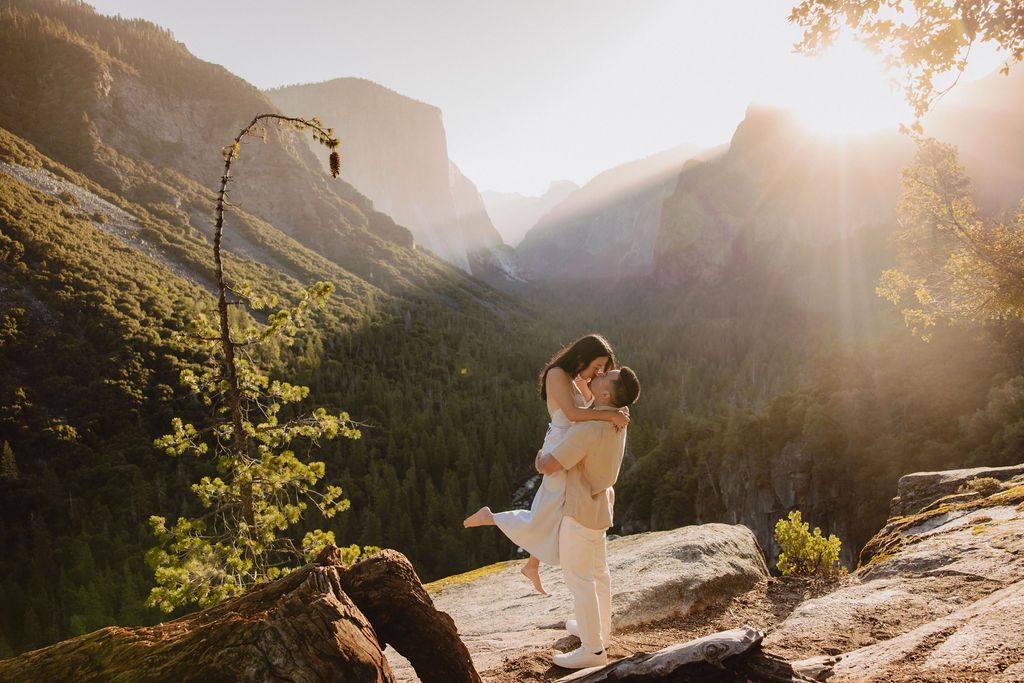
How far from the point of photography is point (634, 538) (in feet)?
38.1

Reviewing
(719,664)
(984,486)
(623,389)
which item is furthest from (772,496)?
(719,664)

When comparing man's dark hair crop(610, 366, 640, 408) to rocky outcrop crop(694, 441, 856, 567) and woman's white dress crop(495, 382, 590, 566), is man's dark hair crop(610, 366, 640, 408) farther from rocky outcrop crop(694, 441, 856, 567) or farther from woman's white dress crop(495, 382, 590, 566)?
rocky outcrop crop(694, 441, 856, 567)

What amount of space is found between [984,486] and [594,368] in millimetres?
7453

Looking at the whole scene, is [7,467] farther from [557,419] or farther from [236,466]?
[557,419]

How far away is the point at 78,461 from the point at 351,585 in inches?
2898

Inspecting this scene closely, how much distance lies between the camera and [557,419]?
4852 millimetres

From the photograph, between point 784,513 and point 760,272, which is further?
point 760,272

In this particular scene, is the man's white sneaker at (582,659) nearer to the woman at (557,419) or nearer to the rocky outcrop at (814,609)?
the rocky outcrop at (814,609)

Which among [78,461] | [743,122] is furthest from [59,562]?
[743,122]

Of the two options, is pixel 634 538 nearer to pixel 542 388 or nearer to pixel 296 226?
pixel 542 388

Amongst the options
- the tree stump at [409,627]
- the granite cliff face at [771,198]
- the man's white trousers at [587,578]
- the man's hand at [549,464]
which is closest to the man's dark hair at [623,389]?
the man's hand at [549,464]

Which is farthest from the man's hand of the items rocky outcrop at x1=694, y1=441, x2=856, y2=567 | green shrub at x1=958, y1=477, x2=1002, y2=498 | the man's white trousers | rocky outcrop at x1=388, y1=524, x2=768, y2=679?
rocky outcrop at x1=694, y1=441, x2=856, y2=567

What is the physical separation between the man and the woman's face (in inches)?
7.6

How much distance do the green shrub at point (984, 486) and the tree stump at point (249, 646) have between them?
30.3 feet
